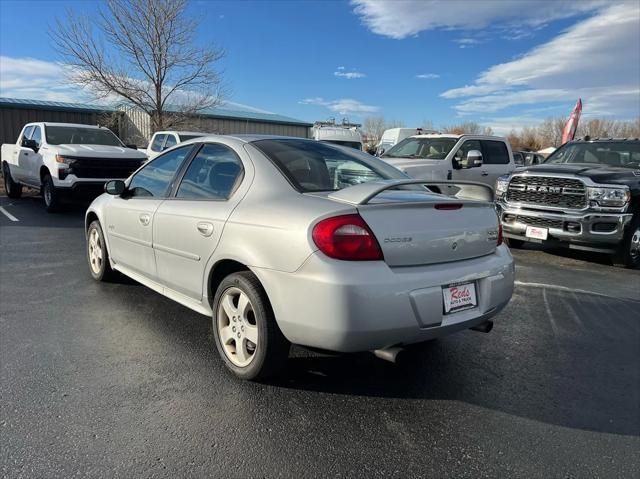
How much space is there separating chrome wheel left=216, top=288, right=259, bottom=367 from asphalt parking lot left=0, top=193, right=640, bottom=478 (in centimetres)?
19

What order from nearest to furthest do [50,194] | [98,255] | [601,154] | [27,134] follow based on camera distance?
[98,255] < [601,154] < [50,194] < [27,134]

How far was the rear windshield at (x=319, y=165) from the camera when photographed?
3283 mm

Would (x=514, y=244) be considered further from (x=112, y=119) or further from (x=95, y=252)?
(x=112, y=119)

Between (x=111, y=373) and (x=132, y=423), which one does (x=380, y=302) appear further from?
(x=111, y=373)

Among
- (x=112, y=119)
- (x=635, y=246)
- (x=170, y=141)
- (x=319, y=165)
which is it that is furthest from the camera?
(x=112, y=119)

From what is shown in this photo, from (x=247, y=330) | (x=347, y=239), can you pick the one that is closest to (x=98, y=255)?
(x=247, y=330)

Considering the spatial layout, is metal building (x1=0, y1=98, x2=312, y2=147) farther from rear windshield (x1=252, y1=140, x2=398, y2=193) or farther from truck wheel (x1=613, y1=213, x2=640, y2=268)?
rear windshield (x1=252, y1=140, x2=398, y2=193)

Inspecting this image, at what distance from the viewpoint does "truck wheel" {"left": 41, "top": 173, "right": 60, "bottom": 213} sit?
10355mm

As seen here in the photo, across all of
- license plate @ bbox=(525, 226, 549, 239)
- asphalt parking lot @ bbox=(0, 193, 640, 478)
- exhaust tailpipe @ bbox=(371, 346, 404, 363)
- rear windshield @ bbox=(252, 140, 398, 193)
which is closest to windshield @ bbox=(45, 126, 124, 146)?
asphalt parking lot @ bbox=(0, 193, 640, 478)

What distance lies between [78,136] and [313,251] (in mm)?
10710

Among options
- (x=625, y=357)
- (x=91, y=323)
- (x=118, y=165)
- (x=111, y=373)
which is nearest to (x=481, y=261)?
(x=625, y=357)

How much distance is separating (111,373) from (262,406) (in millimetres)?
1134

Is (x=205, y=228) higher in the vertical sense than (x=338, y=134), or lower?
lower

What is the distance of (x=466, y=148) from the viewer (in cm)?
1006
